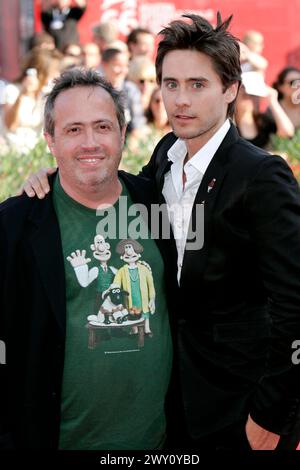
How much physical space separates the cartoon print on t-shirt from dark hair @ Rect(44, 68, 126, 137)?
0.51 m

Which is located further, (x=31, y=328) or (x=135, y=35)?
(x=135, y=35)

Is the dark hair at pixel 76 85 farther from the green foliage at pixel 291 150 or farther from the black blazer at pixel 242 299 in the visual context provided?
the green foliage at pixel 291 150

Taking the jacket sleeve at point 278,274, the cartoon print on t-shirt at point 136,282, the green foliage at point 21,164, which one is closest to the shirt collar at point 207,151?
the jacket sleeve at point 278,274

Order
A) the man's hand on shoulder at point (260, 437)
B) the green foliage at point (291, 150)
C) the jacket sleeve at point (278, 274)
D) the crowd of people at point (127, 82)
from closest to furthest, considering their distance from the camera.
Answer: the jacket sleeve at point (278, 274), the man's hand on shoulder at point (260, 437), the green foliage at point (291, 150), the crowd of people at point (127, 82)

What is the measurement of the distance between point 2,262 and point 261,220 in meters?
0.90

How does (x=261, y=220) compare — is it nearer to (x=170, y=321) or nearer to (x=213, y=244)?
(x=213, y=244)

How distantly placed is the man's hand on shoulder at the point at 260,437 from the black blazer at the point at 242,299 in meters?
0.03

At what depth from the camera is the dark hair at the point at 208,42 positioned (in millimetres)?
2969

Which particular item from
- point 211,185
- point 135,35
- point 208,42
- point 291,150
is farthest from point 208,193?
point 135,35

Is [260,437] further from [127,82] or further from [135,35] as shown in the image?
[135,35]

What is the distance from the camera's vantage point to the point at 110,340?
297cm

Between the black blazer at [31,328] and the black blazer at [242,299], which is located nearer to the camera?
the black blazer at [242,299]

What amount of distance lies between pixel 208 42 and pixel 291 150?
3365mm

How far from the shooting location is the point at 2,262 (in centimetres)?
290
